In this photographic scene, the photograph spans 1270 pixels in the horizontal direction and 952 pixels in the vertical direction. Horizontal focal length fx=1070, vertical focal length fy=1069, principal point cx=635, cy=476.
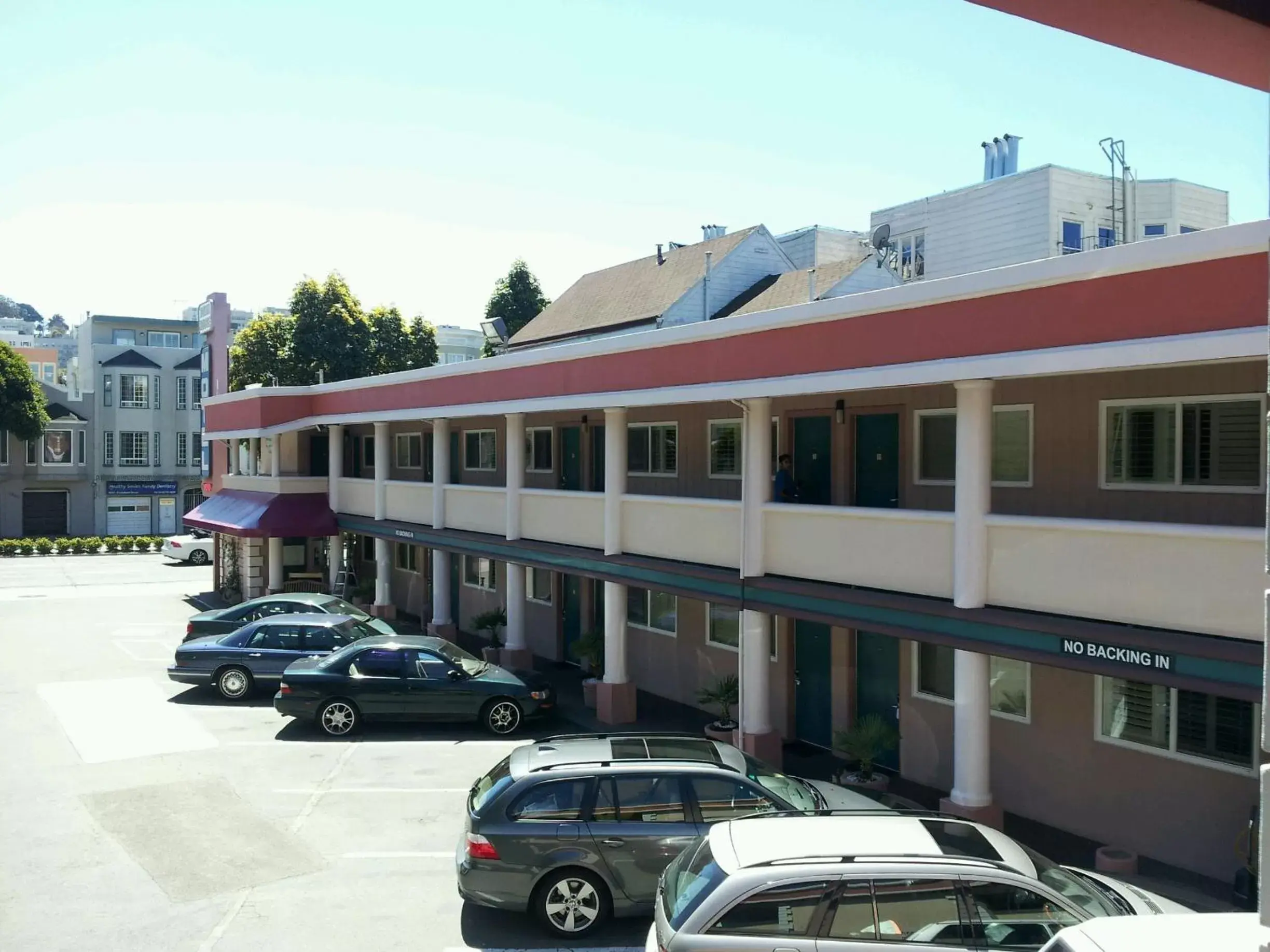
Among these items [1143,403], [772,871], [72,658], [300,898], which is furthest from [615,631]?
[72,658]

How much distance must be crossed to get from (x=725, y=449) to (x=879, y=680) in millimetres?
4474

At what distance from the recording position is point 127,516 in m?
59.3

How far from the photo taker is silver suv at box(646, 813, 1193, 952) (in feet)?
21.6

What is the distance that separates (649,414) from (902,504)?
5.88 m

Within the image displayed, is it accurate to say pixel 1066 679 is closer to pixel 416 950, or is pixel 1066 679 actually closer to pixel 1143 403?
pixel 1143 403

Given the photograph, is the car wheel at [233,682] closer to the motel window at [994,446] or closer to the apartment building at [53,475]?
the motel window at [994,446]

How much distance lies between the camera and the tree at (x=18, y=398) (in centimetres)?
5319

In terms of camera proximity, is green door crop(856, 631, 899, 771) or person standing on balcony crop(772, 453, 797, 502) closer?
green door crop(856, 631, 899, 771)

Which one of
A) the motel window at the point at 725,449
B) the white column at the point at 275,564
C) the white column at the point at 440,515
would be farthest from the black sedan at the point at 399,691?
the white column at the point at 275,564

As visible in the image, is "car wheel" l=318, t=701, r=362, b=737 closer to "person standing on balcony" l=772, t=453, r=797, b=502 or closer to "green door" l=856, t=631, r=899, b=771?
"person standing on balcony" l=772, t=453, r=797, b=502

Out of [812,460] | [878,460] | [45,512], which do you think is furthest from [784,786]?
[45,512]

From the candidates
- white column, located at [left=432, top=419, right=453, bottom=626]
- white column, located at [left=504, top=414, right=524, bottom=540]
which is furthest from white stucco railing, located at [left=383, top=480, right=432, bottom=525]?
white column, located at [left=504, top=414, right=524, bottom=540]

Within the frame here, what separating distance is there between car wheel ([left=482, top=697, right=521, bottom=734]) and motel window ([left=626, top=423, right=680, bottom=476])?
4713mm

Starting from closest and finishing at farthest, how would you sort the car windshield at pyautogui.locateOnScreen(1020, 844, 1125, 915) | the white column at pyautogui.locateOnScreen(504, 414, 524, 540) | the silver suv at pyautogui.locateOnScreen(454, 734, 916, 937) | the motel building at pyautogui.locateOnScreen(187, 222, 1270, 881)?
the car windshield at pyautogui.locateOnScreen(1020, 844, 1125, 915), the silver suv at pyautogui.locateOnScreen(454, 734, 916, 937), the motel building at pyautogui.locateOnScreen(187, 222, 1270, 881), the white column at pyautogui.locateOnScreen(504, 414, 524, 540)
